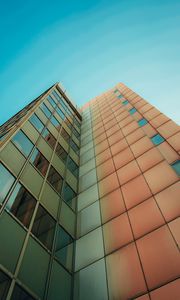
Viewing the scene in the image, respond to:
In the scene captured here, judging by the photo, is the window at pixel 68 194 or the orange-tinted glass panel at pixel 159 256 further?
the window at pixel 68 194

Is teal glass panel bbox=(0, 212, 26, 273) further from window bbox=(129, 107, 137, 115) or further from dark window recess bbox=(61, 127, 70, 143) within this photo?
window bbox=(129, 107, 137, 115)

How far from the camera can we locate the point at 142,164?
535 inches

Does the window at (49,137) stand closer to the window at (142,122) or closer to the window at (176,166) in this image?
the window at (142,122)

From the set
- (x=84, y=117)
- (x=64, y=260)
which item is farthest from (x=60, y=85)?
(x=64, y=260)

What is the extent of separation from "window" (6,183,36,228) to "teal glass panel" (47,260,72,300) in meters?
Result: 2.32

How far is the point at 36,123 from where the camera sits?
16.8 m

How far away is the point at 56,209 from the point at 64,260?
9.35 ft

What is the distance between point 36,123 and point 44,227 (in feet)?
28.8

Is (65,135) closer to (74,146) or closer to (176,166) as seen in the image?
(74,146)

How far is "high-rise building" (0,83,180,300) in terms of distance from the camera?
26.3ft

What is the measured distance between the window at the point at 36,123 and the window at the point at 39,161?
9.05ft

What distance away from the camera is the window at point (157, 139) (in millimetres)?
14723

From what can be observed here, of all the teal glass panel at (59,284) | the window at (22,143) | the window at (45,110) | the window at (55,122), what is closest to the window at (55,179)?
the window at (22,143)

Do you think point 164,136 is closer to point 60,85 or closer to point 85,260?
point 85,260
